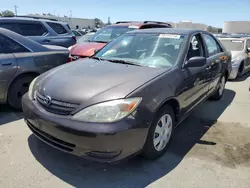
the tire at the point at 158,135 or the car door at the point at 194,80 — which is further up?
the car door at the point at 194,80

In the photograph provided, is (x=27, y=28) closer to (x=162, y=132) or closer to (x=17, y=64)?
(x=17, y=64)

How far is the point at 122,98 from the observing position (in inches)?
96.8

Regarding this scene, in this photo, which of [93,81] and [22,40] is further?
[22,40]

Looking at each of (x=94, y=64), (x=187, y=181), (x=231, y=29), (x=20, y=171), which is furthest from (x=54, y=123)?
(x=231, y=29)

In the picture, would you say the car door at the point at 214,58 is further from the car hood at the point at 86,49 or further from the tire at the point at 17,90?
the tire at the point at 17,90

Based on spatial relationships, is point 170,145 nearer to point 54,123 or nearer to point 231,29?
point 54,123

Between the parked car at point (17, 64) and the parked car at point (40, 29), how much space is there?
3185mm

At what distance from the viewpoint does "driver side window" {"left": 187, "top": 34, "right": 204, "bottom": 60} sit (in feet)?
12.0

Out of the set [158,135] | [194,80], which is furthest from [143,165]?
[194,80]

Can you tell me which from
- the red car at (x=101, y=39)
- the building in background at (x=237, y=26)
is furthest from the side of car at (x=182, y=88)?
the building in background at (x=237, y=26)

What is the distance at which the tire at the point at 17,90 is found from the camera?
4.29m

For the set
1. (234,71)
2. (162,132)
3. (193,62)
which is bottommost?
(234,71)

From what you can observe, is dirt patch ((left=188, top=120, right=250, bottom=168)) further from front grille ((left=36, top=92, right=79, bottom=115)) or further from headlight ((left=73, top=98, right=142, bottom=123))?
front grille ((left=36, top=92, right=79, bottom=115))

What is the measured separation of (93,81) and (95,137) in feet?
2.41
